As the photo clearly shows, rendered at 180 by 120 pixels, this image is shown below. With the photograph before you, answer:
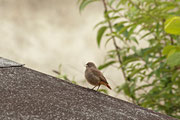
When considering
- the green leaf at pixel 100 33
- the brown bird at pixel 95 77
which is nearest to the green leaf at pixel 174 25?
the brown bird at pixel 95 77

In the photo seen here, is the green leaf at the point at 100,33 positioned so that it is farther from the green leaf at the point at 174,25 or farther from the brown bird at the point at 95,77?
the green leaf at the point at 174,25

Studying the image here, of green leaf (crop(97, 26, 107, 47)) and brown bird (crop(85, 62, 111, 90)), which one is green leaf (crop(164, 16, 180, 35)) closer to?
brown bird (crop(85, 62, 111, 90))

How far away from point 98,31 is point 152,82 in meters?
1.69

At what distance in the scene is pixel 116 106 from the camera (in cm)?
363

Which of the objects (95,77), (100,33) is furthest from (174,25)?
(100,33)

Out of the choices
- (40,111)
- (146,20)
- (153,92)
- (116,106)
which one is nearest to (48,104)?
(40,111)

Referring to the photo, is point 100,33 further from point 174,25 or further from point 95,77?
point 174,25

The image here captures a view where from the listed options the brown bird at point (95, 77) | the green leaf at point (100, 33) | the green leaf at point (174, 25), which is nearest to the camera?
the green leaf at point (174, 25)

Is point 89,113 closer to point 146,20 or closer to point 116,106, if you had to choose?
point 116,106

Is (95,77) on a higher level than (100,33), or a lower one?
lower

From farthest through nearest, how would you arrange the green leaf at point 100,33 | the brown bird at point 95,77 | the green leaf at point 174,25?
the green leaf at point 100,33
the brown bird at point 95,77
the green leaf at point 174,25

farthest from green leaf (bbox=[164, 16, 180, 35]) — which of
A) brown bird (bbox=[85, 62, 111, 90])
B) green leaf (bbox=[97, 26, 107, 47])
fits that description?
green leaf (bbox=[97, 26, 107, 47])

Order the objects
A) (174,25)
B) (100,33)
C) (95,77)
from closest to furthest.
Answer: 1. (174,25)
2. (95,77)
3. (100,33)

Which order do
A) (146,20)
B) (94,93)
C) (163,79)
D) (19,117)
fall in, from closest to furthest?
(19,117), (94,93), (146,20), (163,79)
